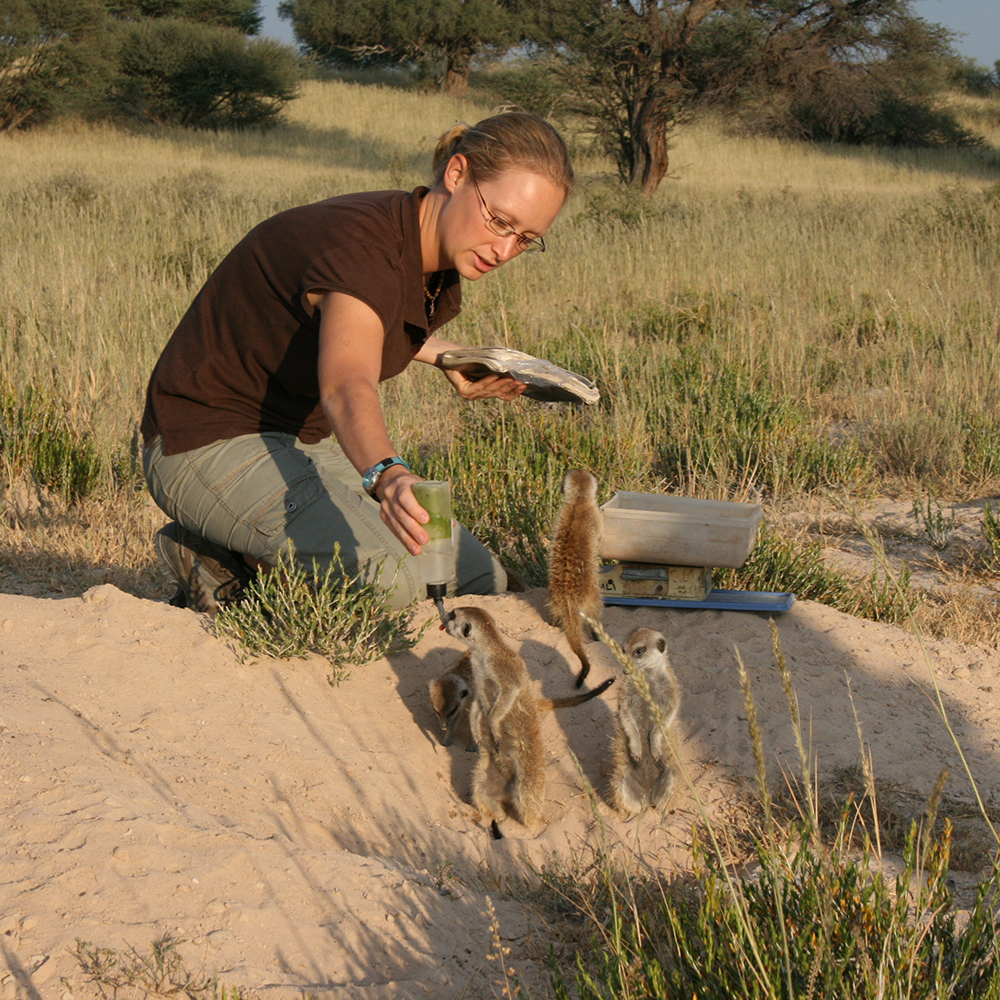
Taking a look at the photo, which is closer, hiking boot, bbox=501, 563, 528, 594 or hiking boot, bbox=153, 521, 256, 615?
hiking boot, bbox=153, 521, 256, 615

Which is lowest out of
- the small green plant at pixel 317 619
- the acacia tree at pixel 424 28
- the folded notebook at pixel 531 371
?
the small green plant at pixel 317 619

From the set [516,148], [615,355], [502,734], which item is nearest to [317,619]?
[502,734]

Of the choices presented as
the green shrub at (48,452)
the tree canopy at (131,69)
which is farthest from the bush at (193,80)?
the green shrub at (48,452)

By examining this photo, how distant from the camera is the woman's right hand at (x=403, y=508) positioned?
111 inches

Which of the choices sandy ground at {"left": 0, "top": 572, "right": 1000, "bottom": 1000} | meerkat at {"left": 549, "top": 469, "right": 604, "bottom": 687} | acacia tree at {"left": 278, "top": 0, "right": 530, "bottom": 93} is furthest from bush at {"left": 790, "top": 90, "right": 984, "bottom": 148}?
sandy ground at {"left": 0, "top": 572, "right": 1000, "bottom": 1000}

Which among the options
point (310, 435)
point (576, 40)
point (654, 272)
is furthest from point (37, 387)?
point (576, 40)

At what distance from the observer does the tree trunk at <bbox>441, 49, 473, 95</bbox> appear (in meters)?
41.1

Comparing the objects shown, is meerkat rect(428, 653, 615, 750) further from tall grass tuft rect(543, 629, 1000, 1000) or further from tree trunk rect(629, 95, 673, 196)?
tree trunk rect(629, 95, 673, 196)

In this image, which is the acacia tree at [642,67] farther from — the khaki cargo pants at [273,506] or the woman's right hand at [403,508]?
the woman's right hand at [403,508]

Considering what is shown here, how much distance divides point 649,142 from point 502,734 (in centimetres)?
1960

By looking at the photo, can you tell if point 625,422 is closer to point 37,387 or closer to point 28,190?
point 37,387

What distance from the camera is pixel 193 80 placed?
33.1m

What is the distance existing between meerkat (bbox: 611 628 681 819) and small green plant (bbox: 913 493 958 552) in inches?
113

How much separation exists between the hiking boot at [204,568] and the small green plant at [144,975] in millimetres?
2471
